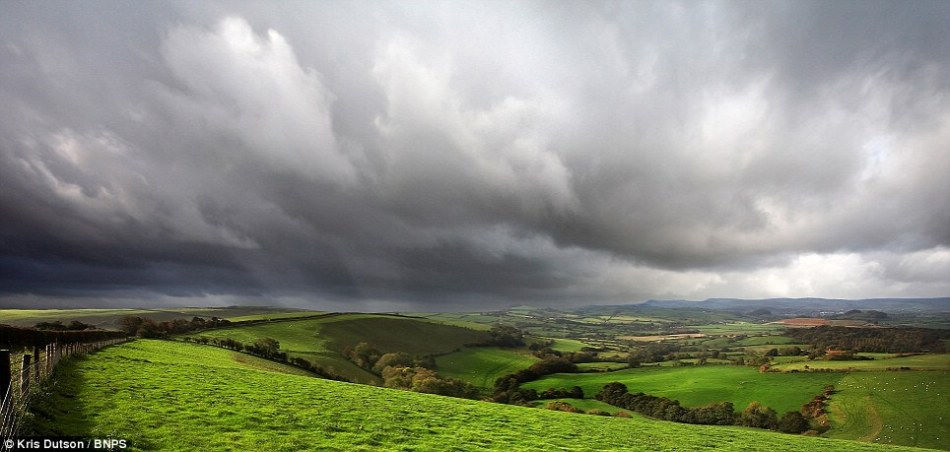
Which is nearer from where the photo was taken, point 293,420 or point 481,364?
point 293,420

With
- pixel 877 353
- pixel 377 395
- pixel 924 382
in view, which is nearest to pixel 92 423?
pixel 377 395

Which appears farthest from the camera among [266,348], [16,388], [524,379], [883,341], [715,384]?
[883,341]

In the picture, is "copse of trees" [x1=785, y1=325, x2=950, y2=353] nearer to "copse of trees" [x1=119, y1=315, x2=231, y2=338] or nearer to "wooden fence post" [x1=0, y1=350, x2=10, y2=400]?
"wooden fence post" [x1=0, y1=350, x2=10, y2=400]

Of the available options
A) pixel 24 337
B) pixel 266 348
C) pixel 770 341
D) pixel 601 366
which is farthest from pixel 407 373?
pixel 770 341

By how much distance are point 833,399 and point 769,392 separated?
11.6 m

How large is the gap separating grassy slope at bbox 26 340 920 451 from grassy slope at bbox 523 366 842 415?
6770cm

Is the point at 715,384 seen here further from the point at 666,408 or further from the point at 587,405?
the point at 587,405

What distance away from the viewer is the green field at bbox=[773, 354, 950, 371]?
94938mm

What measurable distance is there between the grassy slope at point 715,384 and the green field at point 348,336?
1874 inches

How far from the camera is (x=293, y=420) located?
2048cm

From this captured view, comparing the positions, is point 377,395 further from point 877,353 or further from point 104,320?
point 104,320

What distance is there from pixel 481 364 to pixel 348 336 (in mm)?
45580

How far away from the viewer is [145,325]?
91.4m

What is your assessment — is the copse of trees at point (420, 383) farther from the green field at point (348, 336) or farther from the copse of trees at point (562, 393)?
the copse of trees at point (562, 393)
